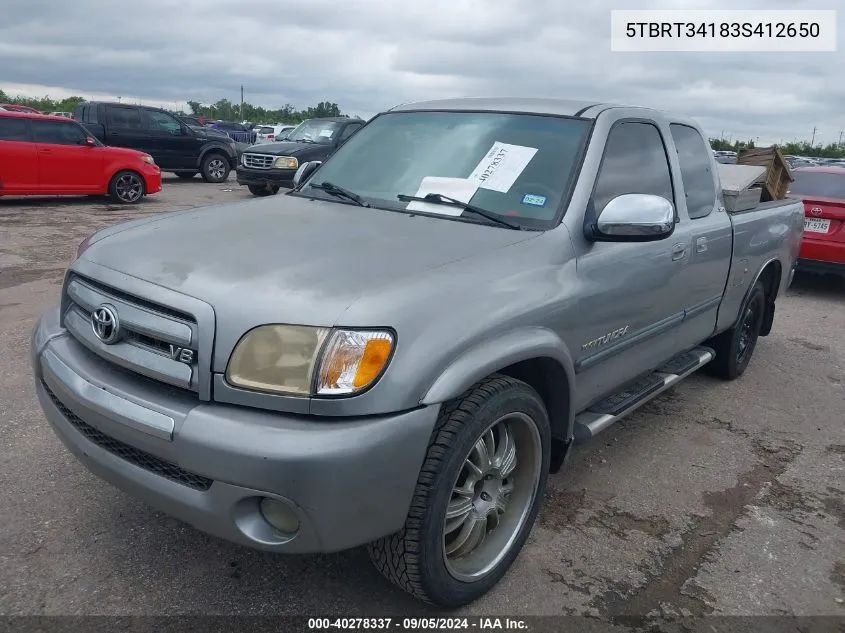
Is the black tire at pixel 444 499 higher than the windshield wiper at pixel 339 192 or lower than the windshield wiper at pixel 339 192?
lower

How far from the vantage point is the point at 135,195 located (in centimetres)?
1310

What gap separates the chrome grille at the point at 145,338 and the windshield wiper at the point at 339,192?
125cm

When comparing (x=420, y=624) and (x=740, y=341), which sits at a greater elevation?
(x=740, y=341)

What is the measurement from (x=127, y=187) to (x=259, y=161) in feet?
7.98

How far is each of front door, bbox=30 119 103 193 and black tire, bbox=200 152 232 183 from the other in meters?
5.24

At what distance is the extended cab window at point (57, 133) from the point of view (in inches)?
462

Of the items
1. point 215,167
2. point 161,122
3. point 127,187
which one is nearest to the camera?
point 127,187

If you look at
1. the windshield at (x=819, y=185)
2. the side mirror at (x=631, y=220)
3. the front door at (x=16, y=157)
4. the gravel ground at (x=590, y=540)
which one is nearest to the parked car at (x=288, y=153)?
the front door at (x=16, y=157)

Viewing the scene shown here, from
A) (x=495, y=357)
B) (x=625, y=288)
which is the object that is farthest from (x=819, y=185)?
(x=495, y=357)

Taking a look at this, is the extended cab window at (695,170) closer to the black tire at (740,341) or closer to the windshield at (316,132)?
the black tire at (740,341)

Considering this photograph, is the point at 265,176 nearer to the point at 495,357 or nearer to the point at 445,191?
the point at 445,191

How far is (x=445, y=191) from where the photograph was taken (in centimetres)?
317

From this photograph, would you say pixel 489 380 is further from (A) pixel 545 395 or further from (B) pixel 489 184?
(B) pixel 489 184

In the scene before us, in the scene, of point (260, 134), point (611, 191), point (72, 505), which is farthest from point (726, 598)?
point (260, 134)
